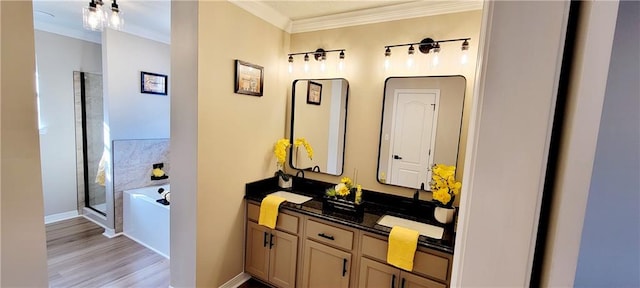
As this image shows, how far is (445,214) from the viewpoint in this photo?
76.5 inches

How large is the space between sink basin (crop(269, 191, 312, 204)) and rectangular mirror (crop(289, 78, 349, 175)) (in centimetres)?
31

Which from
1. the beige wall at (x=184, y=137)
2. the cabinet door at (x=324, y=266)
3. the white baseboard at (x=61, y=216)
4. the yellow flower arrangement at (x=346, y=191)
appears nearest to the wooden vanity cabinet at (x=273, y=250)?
the cabinet door at (x=324, y=266)

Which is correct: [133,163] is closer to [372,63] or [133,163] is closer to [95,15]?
[95,15]

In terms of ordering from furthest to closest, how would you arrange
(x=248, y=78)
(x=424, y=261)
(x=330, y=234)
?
(x=248, y=78) < (x=330, y=234) < (x=424, y=261)

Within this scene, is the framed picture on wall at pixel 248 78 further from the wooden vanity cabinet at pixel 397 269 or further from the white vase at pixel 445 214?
the white vase at pixel 445 214

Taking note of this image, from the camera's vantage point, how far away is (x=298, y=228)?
219 centimetres

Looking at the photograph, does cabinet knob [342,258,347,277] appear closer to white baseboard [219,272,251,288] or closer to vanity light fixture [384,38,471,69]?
white baseboard [219,272,251,288]

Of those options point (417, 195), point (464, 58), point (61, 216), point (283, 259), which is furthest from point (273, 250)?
point (61, 216)

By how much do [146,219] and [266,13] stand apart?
8.60ft

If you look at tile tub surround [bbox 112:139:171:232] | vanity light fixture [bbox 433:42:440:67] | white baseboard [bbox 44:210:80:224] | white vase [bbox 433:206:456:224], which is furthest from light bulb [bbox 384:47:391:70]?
white baseboard [bbox 44:210:80:224]

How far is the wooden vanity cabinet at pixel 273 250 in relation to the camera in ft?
7.32

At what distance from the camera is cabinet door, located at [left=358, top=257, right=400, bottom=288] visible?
5.98ft

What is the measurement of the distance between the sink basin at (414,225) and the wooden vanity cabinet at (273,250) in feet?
2.30

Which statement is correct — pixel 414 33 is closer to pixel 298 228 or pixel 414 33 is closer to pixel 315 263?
pixel 298 228
